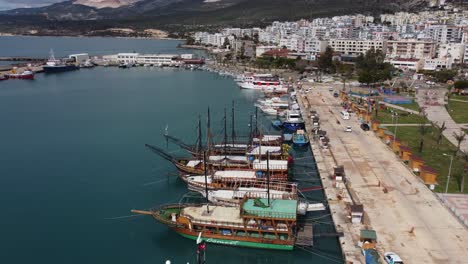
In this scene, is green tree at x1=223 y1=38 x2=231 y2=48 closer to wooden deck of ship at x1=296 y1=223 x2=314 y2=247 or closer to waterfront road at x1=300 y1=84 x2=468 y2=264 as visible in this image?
waterfront road at x1=300 y1=84 x2=468 y2=264

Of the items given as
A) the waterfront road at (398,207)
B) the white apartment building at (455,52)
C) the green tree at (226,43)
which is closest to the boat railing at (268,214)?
the waterfront road at (398,207)

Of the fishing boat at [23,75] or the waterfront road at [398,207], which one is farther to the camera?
the fishing boat at [23,75]

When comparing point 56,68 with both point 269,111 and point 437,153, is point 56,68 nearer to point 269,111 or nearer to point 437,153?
point 269,111

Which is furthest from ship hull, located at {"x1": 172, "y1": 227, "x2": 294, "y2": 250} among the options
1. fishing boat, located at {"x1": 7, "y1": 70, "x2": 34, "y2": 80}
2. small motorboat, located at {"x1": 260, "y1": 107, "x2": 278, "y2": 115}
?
fishing boat, located at {"x1": 7, "y1": 70, "x2": 34, "y2": 80}

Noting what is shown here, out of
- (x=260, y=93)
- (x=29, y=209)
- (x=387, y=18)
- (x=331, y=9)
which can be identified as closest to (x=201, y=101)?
(x=260, y=93)

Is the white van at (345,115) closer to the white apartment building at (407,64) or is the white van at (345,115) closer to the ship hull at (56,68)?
the white apartment building at (407,64)

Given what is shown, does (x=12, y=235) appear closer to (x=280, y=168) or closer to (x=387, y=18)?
(x=280, y=168)
